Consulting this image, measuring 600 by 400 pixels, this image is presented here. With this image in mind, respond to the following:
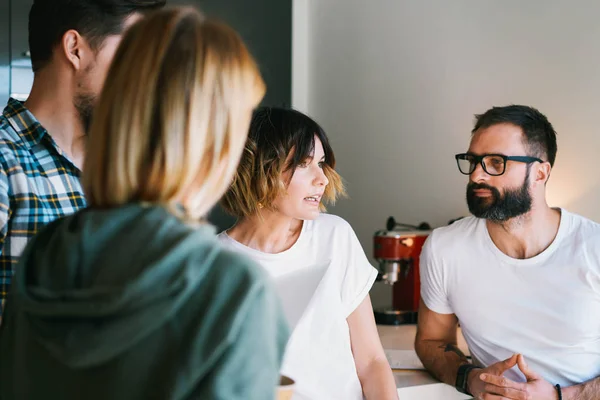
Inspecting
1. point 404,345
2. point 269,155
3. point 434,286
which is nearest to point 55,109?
point 269,155

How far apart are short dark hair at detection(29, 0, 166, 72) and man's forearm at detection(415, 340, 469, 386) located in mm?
1371

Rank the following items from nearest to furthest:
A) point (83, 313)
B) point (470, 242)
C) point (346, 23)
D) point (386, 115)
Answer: point (83, 313), point (470, 242), point (386, 115), point (346, 23)

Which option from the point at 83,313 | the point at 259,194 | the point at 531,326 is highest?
the point at 83,313

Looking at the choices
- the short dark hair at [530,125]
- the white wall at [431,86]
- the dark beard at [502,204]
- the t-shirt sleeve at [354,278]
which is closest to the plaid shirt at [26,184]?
the t-shirt sleeve at [354,278]

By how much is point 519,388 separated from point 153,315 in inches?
62.3

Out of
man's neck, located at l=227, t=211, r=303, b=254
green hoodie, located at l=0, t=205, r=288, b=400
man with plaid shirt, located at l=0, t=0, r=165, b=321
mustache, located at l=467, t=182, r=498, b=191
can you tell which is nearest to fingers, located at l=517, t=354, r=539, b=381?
mustache, located at l=467, t=182, r=498, b=191

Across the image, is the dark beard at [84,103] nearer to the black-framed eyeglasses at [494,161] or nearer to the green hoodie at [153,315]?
the green hoodie at [153,315]

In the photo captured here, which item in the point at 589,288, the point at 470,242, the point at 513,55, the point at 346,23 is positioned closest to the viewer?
the point at 589,288

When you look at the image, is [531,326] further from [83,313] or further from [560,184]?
[83,313]

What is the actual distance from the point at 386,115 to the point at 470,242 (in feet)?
5.35

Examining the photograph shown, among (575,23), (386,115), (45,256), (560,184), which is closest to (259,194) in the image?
(45,256)

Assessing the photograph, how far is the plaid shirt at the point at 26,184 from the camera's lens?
1365 mm

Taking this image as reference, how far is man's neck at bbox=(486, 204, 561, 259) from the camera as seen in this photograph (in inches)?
90.0

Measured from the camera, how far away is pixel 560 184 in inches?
113
